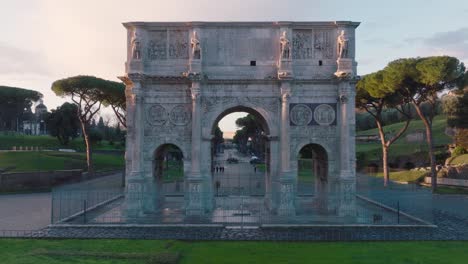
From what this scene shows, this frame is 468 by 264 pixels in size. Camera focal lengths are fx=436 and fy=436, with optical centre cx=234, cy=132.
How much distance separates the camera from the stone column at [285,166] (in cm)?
2205

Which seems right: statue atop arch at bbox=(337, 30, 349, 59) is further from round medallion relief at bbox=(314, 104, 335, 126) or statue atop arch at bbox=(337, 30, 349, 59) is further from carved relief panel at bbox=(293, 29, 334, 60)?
round medallion relief at bbox=(314, 104, 335, 126)

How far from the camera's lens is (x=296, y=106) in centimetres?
2312

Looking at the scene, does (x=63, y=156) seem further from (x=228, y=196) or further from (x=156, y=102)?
(x=156, y=102)

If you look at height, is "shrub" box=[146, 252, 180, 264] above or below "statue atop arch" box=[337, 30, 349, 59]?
below

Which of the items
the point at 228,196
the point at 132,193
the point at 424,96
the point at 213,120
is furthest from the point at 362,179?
the point at 132,193

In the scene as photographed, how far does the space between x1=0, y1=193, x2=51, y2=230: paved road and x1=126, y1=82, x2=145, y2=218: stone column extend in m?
4.04

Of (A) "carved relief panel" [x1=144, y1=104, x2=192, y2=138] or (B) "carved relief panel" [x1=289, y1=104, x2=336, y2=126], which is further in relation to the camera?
(A) "carved relief panel" [x1=144, y1=104, x2=192, y2=138]

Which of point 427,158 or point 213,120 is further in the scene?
point 427,158

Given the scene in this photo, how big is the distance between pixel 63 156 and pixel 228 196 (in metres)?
27.3

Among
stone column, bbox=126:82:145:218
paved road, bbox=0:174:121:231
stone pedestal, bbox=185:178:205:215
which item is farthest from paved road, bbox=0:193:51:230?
stone pedestal, bbox=185:178:205:215

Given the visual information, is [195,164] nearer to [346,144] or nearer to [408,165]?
[346,144]

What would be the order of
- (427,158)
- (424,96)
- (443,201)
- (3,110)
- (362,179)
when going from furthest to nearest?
→ (3,110), (427,158), (362,179), (424,96), (443,201)

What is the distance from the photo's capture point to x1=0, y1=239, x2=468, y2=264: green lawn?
13.5 metres

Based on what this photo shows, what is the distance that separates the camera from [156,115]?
2334 centimetres
